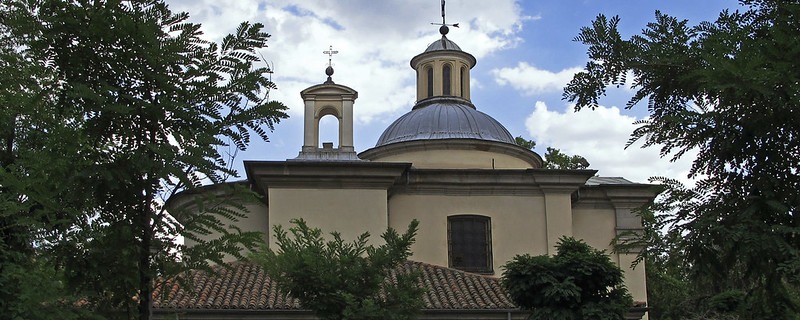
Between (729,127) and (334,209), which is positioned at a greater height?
(334,209)

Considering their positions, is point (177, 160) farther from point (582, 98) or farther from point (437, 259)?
point (437, 259)

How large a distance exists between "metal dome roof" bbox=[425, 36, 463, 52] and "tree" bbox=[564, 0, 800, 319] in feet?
69.8

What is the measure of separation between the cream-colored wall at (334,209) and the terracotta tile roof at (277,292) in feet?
5.09

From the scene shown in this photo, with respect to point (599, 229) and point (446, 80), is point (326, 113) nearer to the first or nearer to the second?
point (446, 80)

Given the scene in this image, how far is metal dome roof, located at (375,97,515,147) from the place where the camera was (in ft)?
89.4

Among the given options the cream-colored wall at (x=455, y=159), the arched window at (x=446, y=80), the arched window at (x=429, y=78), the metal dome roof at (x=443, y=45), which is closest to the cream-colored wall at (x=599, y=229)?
the cream-colored wall at (x=455, y=159)

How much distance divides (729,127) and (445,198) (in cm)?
1716

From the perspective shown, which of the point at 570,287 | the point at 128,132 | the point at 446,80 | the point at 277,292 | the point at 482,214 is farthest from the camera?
the point at 446,80

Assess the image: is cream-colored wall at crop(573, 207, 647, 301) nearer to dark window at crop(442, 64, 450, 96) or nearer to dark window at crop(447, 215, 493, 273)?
dark window at crop(447, 215, 493, 273)

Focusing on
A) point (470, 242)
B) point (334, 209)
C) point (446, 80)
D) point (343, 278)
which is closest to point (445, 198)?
point (470, 242)

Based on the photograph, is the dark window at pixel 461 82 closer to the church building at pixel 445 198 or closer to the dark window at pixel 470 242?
the church building at pixel 445 198

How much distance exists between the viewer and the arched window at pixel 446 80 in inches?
1152

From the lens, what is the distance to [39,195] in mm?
7598

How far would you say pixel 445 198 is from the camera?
2477 centimetres
